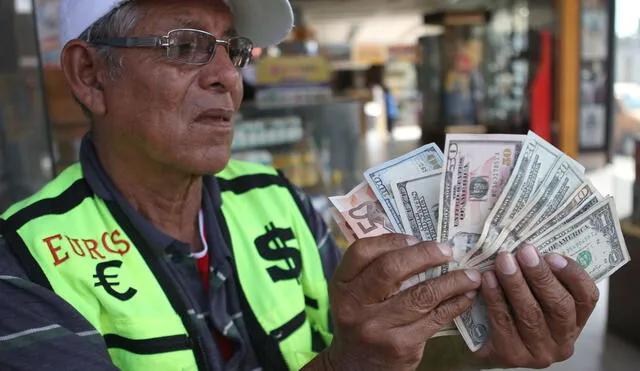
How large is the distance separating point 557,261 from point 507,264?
9 cm

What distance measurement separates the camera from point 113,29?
1.44 meters

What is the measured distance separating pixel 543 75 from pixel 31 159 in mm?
7699

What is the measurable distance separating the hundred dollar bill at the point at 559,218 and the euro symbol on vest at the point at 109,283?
722mm

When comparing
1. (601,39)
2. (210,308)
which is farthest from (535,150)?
(601,39)

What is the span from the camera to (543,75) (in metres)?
9.23

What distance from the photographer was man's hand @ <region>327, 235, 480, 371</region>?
40.1 inches

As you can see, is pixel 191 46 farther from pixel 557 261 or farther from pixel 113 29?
pixel 557 261

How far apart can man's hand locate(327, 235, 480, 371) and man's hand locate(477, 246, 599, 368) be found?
6 centimetres

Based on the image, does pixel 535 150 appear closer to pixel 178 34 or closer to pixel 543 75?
pixel 178 34

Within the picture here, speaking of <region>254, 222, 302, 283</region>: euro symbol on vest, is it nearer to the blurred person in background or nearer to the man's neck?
the man's neck

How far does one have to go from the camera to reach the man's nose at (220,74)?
1462 mm

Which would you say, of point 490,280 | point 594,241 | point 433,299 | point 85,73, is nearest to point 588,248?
point 594,241

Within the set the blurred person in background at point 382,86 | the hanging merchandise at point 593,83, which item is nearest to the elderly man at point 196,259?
the hanging merchandise at point 593,83

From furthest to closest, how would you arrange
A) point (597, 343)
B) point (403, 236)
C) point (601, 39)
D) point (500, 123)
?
point (500, 123)
point (601, 39)
point (597, 343)
point (403, 236)
